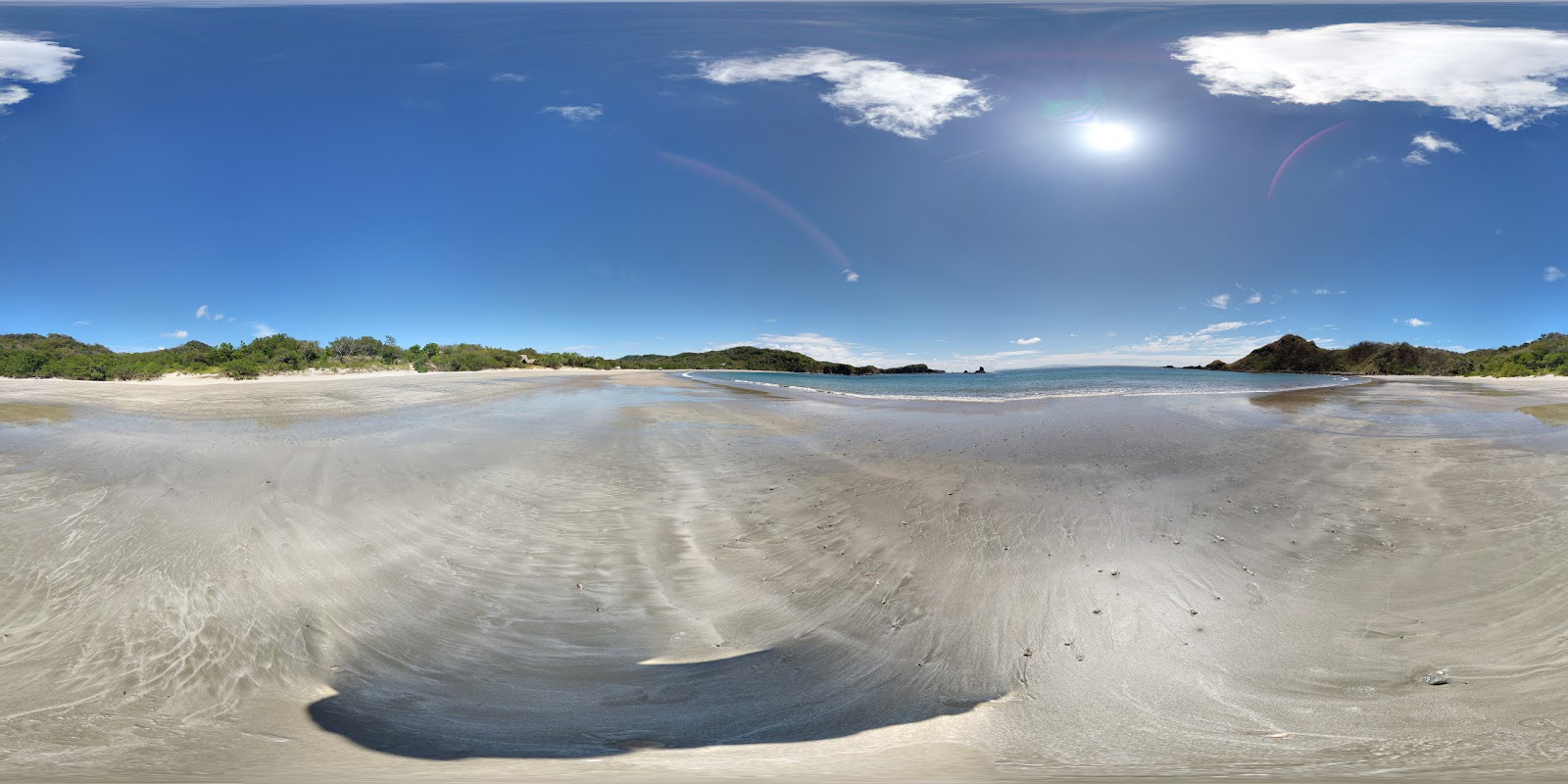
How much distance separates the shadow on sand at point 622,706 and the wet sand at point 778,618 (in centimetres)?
2

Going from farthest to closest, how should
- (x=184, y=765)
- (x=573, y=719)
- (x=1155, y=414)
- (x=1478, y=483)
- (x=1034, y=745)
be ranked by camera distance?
(x=1155, y=414)
(x=1478, y=483)
(x=573, y=719)
(x=1034, y=745)
(x=184, y=765)

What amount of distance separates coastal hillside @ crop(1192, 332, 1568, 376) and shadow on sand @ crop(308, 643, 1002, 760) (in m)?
49.3

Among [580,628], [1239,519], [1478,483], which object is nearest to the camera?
[580,628]

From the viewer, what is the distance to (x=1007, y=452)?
27.9 feet

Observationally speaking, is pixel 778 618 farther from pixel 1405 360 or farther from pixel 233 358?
pixel 1405 360

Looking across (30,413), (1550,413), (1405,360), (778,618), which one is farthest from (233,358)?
(1405,360)

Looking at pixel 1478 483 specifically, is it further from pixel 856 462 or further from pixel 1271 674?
pixel 856 462

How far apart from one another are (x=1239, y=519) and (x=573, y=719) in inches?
236

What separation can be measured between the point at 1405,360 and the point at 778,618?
7507cm

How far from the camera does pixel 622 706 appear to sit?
2781 millimetres

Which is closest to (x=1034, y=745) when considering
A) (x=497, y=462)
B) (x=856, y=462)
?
(x=856, y=462)

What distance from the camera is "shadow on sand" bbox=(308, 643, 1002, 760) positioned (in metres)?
2.50

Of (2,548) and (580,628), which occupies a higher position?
(2,548)

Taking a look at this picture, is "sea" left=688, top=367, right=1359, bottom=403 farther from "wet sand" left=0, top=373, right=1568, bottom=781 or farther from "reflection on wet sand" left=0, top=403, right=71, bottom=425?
"reflection on wet sand" left=0, top=403, right=71, bottom=425
